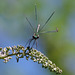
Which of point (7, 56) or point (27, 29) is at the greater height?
point (27, 29)

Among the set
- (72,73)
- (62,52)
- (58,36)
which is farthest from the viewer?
(58,36)

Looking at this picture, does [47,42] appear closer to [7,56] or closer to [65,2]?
[65,2]

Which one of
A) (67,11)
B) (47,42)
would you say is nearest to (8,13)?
(47,42)

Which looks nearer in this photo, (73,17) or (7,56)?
(7,56)

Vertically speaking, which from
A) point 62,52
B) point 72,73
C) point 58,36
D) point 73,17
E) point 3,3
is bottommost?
point 72,73

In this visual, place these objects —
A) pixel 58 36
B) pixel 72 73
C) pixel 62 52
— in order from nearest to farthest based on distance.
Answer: pixel 72 73, pixel 62 52, pixel 58 36

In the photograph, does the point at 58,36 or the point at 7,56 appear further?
the point at 58,36

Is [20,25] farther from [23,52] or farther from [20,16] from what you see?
[23,52]

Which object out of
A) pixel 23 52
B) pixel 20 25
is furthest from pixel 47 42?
pixel 23 52

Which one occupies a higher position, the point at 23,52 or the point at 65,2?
the point at 65,2
